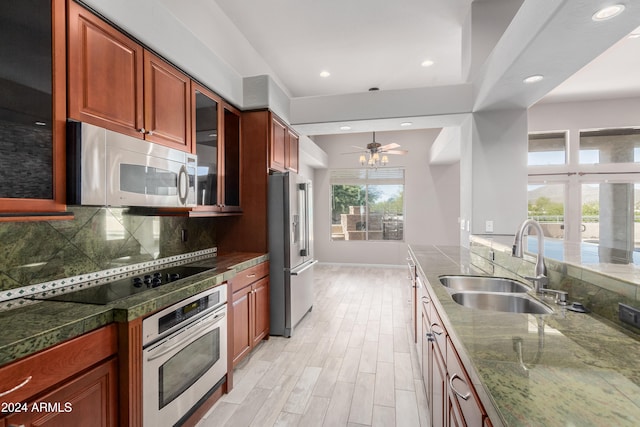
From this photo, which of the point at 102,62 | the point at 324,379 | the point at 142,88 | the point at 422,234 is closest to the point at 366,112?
the point at 142,88

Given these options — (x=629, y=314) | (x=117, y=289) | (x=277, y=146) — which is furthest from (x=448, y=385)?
(x=277, y=146)

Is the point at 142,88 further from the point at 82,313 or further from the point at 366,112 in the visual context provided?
the point at 366,112

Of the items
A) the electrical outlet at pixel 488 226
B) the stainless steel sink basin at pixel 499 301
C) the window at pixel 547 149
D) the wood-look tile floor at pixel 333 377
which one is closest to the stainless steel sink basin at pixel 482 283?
the stainless steel sink basin at pixel 499 301

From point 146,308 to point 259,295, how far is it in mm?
1573

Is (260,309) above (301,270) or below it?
below

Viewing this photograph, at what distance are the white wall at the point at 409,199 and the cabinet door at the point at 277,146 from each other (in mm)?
3752

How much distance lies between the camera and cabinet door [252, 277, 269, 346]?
2986mm

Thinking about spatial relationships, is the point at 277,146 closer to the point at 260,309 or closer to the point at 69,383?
the point at 260,309

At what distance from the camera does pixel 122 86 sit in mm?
1892

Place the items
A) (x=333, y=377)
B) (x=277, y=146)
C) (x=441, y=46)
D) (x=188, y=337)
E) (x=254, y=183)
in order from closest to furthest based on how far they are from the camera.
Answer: (x=188, y=337)
(x=333, y=377)
(x=254, y=183)
(x=277, y=146)
(x=441, y=46)

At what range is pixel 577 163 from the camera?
5605 millimetres

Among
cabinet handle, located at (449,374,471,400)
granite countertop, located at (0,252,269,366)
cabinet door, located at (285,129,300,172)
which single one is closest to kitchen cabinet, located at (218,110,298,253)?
cabinet door, located at (285,129,300,172)

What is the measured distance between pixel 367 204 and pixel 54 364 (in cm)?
681

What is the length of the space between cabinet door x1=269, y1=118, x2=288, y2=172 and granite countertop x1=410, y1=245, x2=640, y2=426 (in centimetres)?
258
